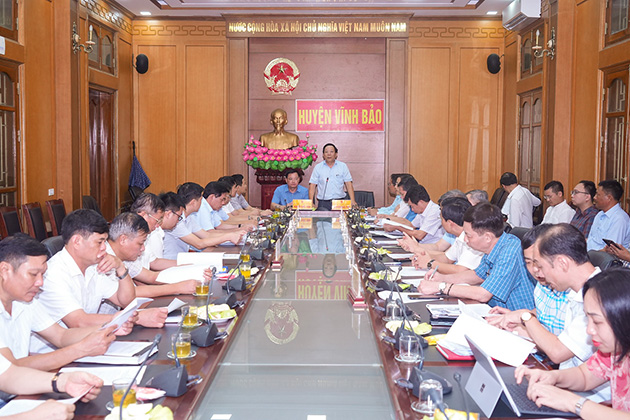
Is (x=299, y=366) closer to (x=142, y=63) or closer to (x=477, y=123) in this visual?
(x=477, y=123)

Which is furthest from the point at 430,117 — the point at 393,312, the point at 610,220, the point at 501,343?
the point at 501,343

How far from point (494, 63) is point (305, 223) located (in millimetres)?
4417

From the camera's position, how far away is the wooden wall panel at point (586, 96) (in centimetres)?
629

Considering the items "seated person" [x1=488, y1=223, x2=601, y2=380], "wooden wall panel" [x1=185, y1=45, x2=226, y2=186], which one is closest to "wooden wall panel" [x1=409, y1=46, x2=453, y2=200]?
"wooden wall panel" [x1=185, y1=45, x2=226, y2=186]

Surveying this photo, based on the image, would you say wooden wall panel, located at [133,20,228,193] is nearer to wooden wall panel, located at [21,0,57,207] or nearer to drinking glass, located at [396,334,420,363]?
wooden wall panel, located at [21,0,57,207]

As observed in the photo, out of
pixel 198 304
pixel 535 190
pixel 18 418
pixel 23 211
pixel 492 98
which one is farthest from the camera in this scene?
pixel 492 98

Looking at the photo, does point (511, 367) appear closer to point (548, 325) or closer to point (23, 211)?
point (548, 325)

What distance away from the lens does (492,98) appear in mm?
9148

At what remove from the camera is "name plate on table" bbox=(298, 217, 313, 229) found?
591 cm

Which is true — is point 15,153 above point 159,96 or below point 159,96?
below

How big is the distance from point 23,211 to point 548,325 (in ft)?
16.5

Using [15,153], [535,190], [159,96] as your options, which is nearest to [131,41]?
[159,96]

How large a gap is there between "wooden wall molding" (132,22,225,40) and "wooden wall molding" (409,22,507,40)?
2.86m

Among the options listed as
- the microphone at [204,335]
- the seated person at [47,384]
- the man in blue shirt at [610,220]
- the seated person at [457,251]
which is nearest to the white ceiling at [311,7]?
the man in blue shirt at [610,220]
